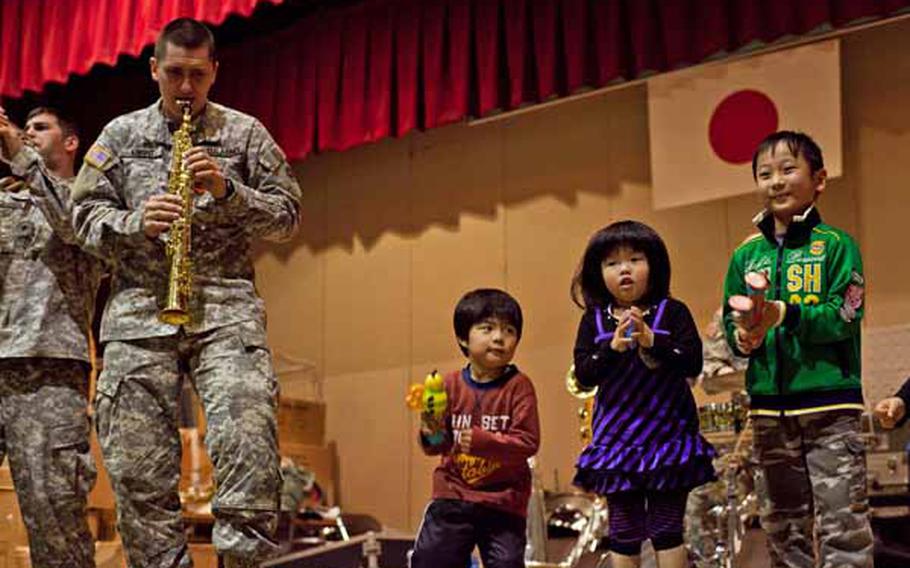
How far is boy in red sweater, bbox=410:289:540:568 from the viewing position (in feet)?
12.6

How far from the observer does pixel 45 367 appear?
3.89m

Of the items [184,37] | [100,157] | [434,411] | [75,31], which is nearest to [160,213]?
[100,157]

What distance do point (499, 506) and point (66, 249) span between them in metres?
1.69

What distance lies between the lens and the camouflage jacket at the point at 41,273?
3.80 m

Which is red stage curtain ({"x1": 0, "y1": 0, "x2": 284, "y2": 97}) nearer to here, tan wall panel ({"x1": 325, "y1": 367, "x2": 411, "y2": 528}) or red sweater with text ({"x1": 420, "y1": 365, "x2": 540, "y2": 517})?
tan wall panel ({"x1": 325, "y1": 367, "x2": 411, "y2": 528})

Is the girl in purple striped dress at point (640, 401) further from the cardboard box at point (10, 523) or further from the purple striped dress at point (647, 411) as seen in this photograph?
the cardboard box at point (10, 523)

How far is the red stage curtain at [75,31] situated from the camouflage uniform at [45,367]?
2991mm

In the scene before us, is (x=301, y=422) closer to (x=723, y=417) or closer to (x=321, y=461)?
(x=321, y=461)

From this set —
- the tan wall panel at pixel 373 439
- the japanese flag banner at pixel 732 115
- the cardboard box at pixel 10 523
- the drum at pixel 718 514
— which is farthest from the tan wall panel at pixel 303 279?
the drum at pixel 718 514

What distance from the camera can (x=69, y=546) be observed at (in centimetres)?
376

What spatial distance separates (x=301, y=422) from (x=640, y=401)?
522 cm

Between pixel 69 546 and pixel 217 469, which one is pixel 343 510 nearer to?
pixel 69 546

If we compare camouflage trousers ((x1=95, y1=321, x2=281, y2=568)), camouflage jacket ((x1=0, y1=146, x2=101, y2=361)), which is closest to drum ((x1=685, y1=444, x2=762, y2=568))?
camouflage trousers ((x1=95, y1=321, x2=281, y2=568))

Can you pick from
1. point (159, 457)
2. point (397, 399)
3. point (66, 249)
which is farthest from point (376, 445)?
point (159, 457)
